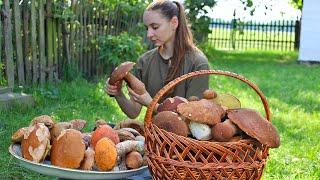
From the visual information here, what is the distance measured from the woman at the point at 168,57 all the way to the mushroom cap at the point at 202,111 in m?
0.76

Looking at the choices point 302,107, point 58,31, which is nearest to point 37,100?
point 58,31

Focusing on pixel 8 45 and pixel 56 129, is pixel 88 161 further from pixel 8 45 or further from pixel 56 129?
pixel 8 45

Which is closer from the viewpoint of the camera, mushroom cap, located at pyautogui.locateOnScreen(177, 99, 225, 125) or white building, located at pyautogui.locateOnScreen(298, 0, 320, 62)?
mushroom cap, located at pyautogui.locateOnScreen(177, 99, 225, 125)

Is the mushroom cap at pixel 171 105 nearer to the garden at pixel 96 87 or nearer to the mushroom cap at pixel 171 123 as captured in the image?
the mushroom cap at pixel 171 123

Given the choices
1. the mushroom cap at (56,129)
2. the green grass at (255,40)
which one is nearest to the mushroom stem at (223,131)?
the mushroom cap at (56,129)

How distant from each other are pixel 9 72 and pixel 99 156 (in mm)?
4836

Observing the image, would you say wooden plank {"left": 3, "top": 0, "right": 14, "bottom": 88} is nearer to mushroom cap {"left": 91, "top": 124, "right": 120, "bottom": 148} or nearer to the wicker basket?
mushroom cap {"left": 91, "top": 124, "right": 120, "bottom": 148}

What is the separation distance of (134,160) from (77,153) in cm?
18

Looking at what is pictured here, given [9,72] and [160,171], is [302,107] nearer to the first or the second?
[9,72]

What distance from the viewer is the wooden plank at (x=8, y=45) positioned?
20.6ft

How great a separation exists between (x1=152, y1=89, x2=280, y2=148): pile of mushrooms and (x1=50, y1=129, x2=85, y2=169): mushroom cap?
0.23 meters

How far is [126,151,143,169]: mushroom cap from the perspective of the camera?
70.8 inches

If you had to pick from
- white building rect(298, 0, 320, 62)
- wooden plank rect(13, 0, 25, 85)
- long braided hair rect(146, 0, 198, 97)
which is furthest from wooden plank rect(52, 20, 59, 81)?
white building rect(298, 0, 320, 62)

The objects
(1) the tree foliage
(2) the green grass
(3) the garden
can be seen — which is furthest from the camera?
(2) the green grass
